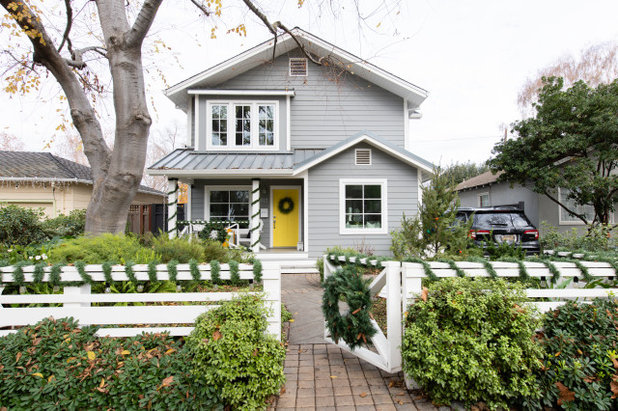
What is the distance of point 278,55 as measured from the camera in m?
10.8

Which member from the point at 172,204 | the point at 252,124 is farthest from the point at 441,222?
the point at 172,204

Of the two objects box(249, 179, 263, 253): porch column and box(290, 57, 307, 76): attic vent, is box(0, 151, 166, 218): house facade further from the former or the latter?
box(290, 57, 307, 76): attic vent

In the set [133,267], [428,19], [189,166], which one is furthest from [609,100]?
[133,267]

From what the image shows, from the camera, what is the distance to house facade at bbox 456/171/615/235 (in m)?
12.4

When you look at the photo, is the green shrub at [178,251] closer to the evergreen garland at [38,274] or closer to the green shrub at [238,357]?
the evergreen garland at [38,274]

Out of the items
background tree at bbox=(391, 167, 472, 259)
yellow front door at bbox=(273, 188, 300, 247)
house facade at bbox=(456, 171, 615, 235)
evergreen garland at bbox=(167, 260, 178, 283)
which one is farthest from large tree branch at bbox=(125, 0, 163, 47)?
house facade at bbox=(456, 171, 615, 235)

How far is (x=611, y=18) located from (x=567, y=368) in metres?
16.6

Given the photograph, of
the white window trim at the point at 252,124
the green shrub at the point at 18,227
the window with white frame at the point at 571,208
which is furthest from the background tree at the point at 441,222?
the window with white frame at the point at 571,208

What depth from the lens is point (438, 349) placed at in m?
2.49

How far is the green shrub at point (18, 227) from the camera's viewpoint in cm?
686

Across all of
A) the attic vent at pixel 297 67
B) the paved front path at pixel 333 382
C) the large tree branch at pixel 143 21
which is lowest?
the paved front path at pixel 333 382

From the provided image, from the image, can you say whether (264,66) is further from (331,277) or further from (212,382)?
A: (212,382)

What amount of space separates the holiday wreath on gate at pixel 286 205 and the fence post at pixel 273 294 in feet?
26.0

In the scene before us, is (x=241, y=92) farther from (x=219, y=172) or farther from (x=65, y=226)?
(x=65, y=226)
